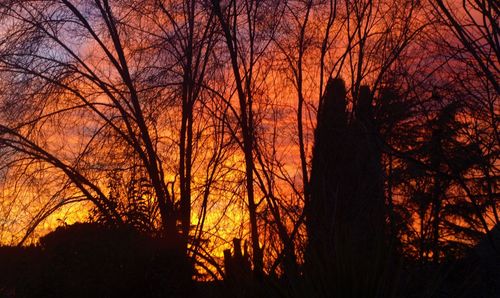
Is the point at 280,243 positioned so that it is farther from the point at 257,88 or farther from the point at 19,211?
the point at 19,211

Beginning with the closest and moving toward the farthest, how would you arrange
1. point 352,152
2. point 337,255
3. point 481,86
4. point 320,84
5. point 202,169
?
point 337,255 → point 481,86 → point 352,152 → point 320,84 → point 202,169

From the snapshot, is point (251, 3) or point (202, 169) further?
point (202, 169)

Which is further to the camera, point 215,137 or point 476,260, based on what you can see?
point 215,137

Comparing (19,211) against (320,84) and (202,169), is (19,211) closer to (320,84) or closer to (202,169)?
(202,169)

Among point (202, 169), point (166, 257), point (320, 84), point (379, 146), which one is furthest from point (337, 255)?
point (202, 169)

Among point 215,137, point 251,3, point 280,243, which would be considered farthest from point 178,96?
point 280,243

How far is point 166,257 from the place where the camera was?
481 inches

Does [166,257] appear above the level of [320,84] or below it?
below

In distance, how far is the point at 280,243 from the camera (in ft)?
38.3

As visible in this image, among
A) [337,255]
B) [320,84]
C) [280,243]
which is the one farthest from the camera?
[320,84]

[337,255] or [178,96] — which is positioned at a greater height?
[178,96]

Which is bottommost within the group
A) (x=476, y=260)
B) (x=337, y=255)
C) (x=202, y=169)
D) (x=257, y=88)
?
(x=337, y=255)

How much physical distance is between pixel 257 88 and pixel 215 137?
4.70 ft

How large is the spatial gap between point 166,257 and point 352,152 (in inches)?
150
